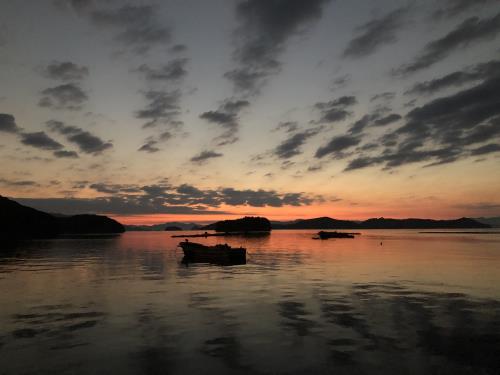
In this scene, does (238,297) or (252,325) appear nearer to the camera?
(252,325)

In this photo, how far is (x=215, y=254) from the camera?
215 feet

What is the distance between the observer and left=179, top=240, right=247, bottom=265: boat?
62.3 m

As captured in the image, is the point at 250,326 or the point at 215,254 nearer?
the point at 250,326

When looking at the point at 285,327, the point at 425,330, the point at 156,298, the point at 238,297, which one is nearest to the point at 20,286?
the point at 156,298

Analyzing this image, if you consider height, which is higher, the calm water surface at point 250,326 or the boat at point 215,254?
the boat at point 215,254

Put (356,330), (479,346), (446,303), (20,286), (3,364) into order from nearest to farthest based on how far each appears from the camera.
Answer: (3,364), (479,346), (356,330), (446,303), (20,286)

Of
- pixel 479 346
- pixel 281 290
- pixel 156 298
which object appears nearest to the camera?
pixel 479 346

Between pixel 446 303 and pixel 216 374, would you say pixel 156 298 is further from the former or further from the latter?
pixel 446 303

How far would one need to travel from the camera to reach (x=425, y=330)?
69.9 ft

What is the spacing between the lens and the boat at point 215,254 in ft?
205

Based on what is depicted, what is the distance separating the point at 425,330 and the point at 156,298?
20442mm

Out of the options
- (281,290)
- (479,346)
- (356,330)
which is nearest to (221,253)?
(281,290)

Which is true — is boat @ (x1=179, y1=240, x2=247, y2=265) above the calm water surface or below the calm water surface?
above

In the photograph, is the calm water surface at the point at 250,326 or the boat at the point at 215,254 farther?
the boat at the point at 215,254
